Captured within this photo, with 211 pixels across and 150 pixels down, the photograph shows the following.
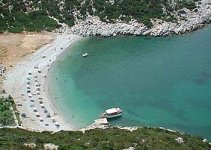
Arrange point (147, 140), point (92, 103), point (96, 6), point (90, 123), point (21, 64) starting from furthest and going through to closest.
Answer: point (96, 6) < point (21, 64) < point (92, 103) < point (90, 123) < point (147, 140)

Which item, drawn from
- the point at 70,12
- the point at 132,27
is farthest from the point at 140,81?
the point at 70,12

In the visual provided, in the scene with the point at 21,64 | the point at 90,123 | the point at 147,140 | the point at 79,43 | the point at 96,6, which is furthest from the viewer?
the point at 96,6

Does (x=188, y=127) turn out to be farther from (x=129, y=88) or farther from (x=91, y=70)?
(x=91, y=70)

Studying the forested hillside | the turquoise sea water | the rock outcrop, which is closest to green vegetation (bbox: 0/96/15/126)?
the turquoise sea water

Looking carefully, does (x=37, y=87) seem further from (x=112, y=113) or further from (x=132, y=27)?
(x=132, y=27)

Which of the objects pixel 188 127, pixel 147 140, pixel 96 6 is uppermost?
pixel 96 6

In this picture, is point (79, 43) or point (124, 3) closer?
point (79, 43)

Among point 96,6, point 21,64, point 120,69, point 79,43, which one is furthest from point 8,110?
point 96,6
